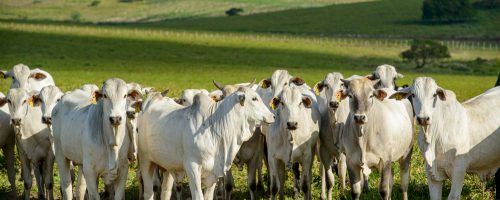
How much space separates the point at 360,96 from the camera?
14422 mm

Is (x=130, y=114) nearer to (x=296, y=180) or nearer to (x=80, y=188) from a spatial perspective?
(x=80, y=188)

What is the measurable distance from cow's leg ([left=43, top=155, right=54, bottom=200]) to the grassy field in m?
24.8

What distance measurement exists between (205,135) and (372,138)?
280cm

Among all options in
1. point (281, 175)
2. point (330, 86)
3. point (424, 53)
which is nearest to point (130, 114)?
point (281, 175)

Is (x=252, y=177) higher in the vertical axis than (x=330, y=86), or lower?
lower

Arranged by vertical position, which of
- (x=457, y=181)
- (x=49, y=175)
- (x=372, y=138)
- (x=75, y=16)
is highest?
(x=372, y=138)

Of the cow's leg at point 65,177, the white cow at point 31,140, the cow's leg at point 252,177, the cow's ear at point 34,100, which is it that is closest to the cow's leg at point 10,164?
the white cow at point 31,140

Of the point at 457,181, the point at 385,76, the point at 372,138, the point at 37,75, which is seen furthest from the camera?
the point at 37,75

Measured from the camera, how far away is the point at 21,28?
94.1 metres

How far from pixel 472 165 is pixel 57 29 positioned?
287ft

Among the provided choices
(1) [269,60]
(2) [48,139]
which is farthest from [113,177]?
(1) [269,60]

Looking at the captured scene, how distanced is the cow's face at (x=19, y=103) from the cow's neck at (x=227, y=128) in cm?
381

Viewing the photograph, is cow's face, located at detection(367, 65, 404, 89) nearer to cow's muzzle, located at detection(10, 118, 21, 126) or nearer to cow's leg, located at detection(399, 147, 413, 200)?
cow's leg, located at detection(399, 147, 413, 200)

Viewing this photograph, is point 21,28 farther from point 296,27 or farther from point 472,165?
point 472,165
